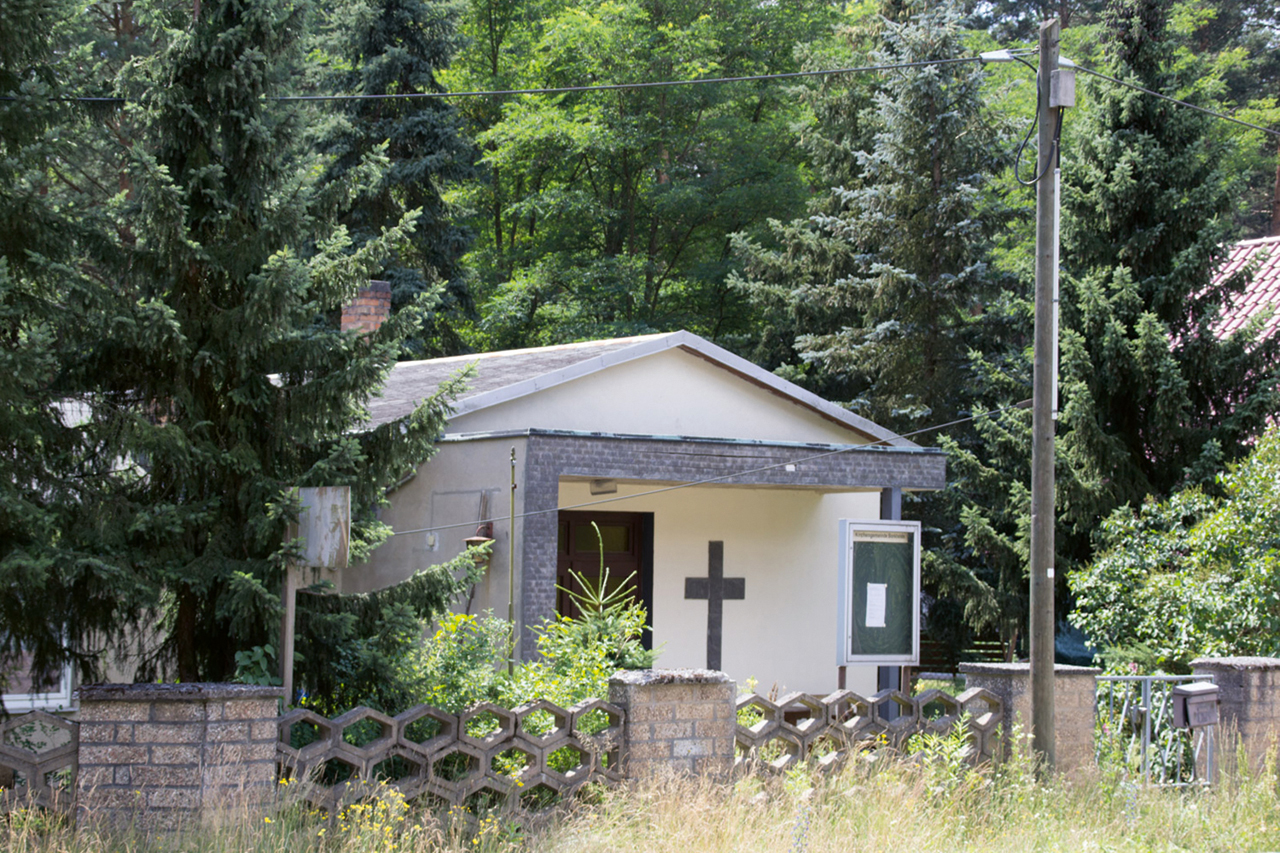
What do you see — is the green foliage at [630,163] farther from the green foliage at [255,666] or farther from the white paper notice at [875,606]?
the green foliage at [255,666]

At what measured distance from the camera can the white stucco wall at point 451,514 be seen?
12.1 m

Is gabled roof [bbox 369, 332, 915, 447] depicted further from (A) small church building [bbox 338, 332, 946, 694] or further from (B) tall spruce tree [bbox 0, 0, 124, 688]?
(B) tall spruce tree [bbox 0, 0, 124, 688]

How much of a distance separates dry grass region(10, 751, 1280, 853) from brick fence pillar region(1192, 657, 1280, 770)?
1.52 feet

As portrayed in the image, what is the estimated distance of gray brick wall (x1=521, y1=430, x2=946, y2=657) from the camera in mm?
11766

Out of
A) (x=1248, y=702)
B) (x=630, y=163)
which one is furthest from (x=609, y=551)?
(x=630, y=163)

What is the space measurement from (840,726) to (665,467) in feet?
14.9

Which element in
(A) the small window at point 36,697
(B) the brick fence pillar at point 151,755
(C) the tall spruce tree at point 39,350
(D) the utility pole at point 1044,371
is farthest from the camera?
(A) the small window at point 36,697

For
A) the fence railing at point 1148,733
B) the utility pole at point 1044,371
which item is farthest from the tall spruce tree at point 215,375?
the fence railing at point 1148,733

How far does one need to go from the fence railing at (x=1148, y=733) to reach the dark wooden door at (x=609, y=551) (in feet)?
18.8

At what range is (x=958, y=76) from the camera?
75.5ft

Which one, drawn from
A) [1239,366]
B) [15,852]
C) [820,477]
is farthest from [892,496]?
[15,852]

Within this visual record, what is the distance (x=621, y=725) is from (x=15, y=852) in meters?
3.46

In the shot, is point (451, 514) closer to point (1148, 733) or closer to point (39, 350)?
point (39, 350)

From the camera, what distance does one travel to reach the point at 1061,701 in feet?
32.7
